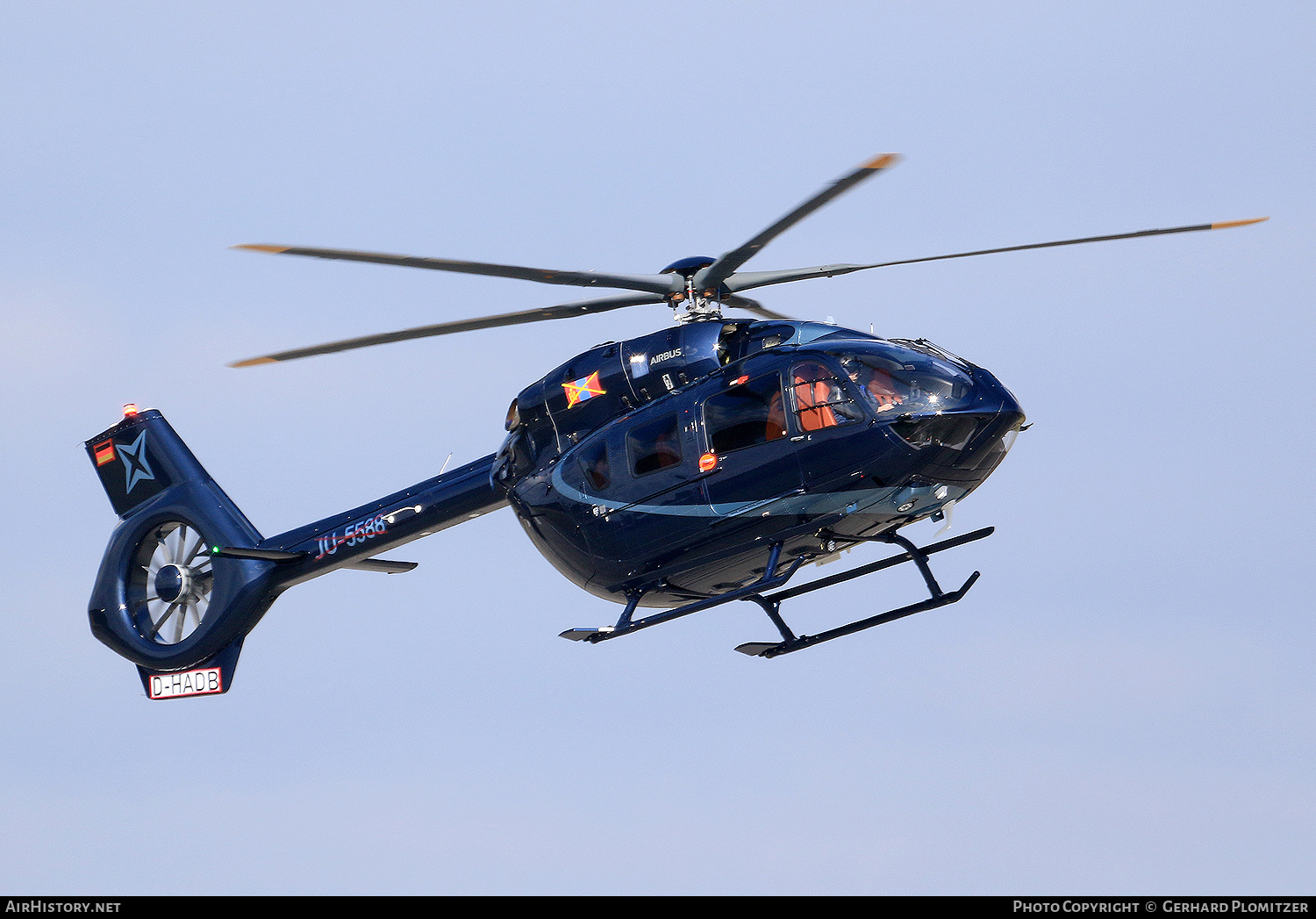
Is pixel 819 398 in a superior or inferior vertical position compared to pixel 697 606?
superior

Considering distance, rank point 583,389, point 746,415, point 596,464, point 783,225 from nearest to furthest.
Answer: point 783,225 → point 746,415 → point 596,464 → point 583,389

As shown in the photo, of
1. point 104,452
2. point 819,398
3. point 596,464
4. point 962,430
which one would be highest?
point 819,398

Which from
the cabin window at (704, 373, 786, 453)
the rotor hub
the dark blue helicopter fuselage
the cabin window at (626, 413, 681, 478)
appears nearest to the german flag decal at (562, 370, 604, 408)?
the dark blue helicopter fuselage

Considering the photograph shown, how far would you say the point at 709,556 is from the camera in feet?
67.4

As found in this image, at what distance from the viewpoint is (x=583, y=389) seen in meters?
21.6

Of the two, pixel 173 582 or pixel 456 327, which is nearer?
pixel 456 327

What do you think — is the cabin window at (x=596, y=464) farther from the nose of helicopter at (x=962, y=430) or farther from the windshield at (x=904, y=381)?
the nose of helicopter at (x=962, y=430)

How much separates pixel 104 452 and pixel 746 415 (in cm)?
1313

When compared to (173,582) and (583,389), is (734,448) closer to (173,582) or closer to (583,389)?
(583,389)

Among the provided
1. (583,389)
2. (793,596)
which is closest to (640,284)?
(583,389)

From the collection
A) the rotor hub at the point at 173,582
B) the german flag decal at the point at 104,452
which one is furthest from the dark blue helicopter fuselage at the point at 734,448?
the german flag decal at the point at 104,452

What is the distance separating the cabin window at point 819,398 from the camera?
19391mm
